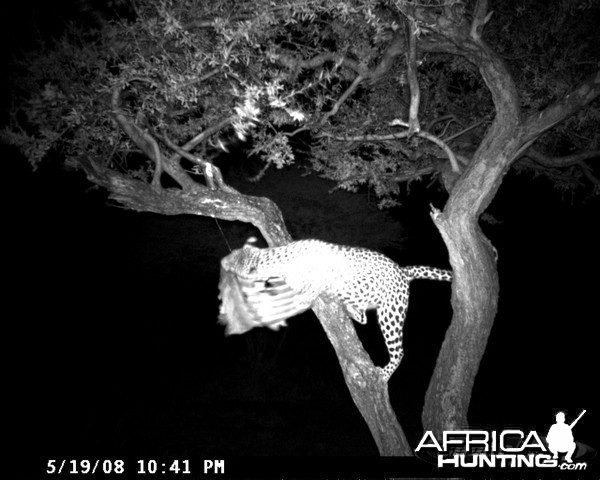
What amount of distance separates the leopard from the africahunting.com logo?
A: 2.44 feet

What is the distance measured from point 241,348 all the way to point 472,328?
721 cm

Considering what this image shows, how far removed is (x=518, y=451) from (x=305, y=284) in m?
1.96

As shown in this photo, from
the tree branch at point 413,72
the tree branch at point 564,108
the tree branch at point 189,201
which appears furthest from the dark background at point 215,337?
the tree branch at point 413,72

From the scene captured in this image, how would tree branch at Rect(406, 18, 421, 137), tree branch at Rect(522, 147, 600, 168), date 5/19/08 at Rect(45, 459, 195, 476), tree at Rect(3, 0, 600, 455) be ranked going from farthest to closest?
tree branch at Rect(522, 147, 600, 168), date 5/19/08 at Rect(45, 459, 195, 476), tree branch at Rect(406, 18, 421, 137), tree at Rect(3, 0, 600, 455)

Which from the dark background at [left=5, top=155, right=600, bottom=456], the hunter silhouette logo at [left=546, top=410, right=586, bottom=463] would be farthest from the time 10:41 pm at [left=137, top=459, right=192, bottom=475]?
the hunter silhouette logo at [left=546, top=410, right=586, bottom=463]

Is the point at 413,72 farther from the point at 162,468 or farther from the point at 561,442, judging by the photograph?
the point at 162,468

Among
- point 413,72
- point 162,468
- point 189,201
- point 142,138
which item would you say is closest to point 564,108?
point 413,72

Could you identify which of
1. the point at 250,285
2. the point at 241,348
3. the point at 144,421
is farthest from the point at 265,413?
the point at 250,285

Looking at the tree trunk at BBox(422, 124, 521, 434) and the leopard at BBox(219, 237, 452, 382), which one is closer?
the leopard at BBox(219, 237, 452, 382)

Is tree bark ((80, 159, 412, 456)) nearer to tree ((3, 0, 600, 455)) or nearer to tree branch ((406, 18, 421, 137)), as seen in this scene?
tree ((3, 0, 600, 455))

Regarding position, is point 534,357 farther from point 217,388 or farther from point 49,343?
point 49,343

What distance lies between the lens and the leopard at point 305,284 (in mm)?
3734

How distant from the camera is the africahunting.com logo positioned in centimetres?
353

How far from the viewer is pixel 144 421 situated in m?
7.51
